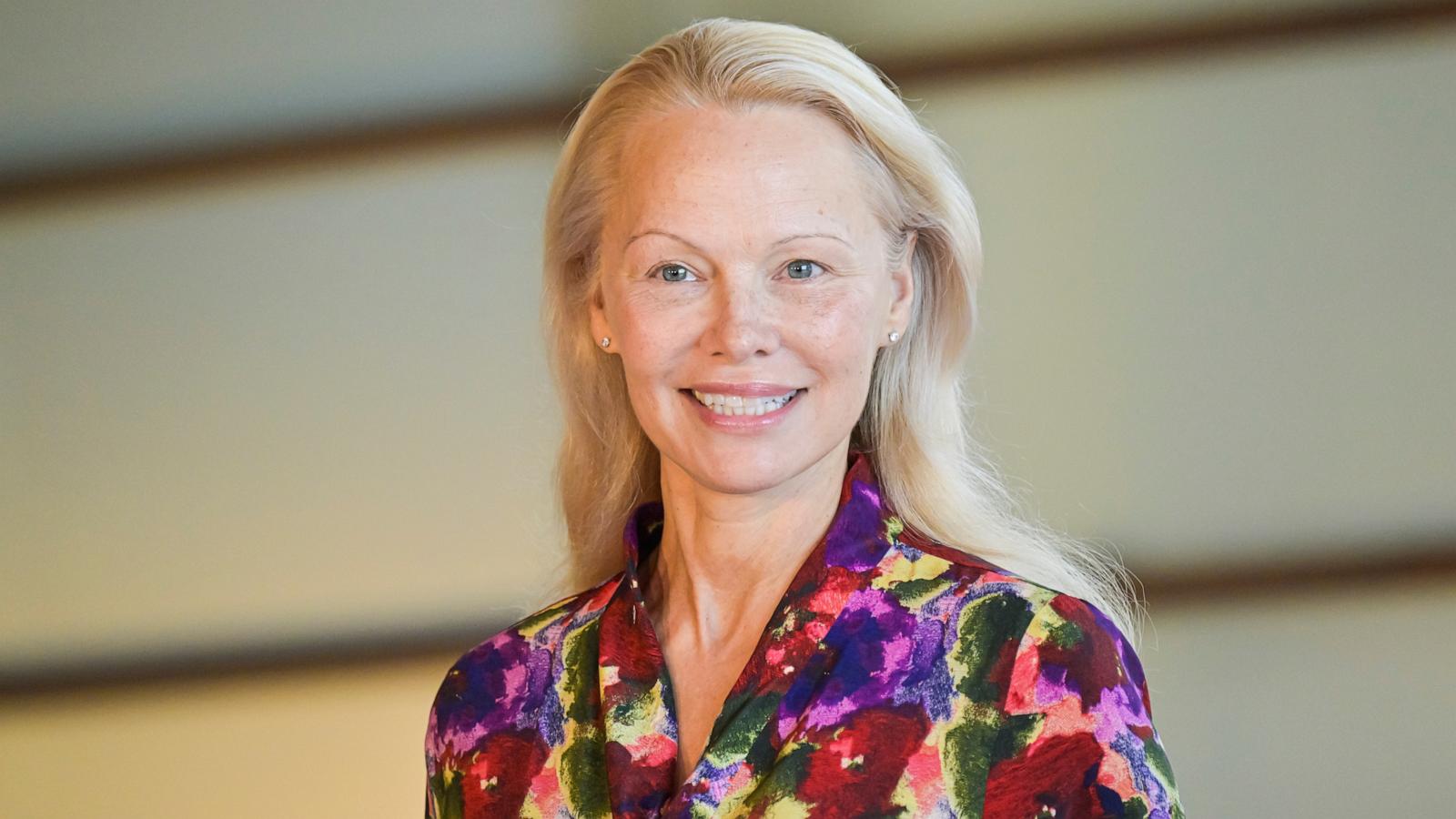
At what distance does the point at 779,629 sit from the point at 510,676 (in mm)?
266

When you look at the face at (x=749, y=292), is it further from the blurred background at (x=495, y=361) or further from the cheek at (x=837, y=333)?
the blurred background at (x=495, y=361)

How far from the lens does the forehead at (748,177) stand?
1000 millimetres

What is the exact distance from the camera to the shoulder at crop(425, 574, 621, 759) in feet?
3.74

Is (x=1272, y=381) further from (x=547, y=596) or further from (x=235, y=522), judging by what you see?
(x=235, y=522)

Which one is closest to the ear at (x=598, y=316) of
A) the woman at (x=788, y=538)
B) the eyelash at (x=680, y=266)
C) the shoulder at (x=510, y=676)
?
the woman at (x=788, y=538)

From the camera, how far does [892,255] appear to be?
42.6 inches

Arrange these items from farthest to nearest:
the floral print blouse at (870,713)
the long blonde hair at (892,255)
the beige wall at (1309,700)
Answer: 1. the beige wall at (1309,700)
2. the long blonde hair at (892,255)
3. the floral print blouse at (870,713)

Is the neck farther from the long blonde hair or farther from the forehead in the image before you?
the forehead

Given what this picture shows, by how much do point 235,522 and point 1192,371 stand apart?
3.92 ft

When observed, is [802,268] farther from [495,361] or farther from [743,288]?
[495,361]

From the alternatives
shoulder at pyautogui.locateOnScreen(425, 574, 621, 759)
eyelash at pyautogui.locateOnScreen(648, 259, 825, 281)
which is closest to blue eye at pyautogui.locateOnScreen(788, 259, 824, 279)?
eyelash at pyautogui.locateOnScreen(648, 259, 825, 281)

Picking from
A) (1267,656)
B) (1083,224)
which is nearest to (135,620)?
(1083,224)

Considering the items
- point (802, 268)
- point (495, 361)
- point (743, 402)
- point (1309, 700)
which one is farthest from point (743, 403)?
point (1309, 700)

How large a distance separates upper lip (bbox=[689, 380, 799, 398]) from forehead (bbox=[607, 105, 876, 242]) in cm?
10
